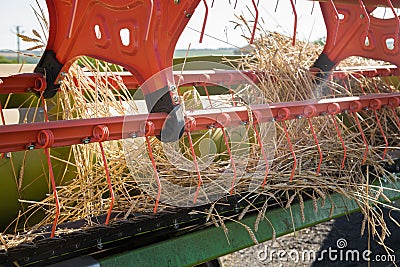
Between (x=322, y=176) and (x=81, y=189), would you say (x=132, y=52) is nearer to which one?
(x=81, y=189)

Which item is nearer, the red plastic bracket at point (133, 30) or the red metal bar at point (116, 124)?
the red metal bar at point (116, 124)

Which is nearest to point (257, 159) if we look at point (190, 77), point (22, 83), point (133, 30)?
point (190, 77)

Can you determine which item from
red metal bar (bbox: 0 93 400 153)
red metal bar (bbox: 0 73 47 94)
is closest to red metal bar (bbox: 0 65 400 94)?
red metal bar (bbox: 0 73 47 94)

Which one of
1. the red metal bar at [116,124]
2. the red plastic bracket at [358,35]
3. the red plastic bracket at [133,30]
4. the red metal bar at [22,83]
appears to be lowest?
the red metal bar at [116,124]

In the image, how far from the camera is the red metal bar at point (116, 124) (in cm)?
129

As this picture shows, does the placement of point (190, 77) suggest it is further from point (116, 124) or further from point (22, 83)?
point (116, 124)

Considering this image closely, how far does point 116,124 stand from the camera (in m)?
1.46

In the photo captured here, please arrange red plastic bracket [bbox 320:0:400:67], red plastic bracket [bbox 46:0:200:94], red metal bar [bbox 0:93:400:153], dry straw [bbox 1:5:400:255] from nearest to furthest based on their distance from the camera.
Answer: red metal bar [bbox 0:93:400:153] → red plastic bracket [bbox 46:0:200:94] → dry straw [bbox 1:5:400:255] → red plastic bracket [bbox 320:0:400:67]

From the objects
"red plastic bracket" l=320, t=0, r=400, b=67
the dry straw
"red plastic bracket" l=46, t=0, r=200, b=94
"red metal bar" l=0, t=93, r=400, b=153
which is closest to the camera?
"red metal bar" l=0, t=93, r=400, b=153

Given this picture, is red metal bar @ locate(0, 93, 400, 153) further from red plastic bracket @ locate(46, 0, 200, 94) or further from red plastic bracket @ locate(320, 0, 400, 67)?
red plastic bracket @ locate(320, 0, 400, 67)

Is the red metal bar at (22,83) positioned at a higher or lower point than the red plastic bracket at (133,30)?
higher

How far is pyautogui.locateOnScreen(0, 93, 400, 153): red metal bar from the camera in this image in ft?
4.22

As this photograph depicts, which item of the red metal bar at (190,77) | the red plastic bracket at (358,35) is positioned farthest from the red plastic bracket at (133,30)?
the red plastic bracket at (358,35)

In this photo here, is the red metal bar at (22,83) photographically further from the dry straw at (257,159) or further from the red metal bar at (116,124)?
the red metal bar at (116,124)
